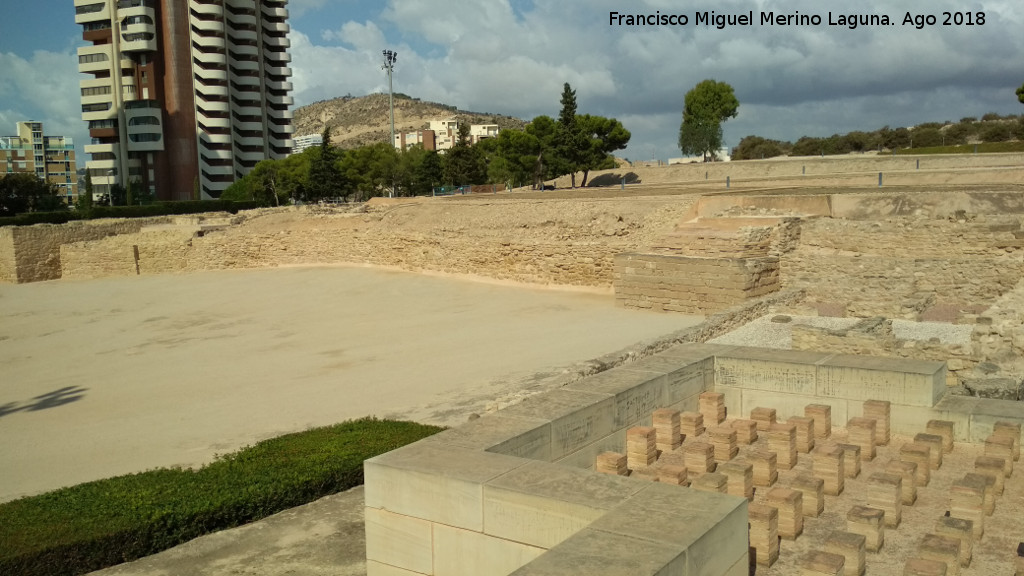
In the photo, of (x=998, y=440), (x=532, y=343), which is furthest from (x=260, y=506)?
(x=532, y=343)

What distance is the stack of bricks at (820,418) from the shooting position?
626 centimetres

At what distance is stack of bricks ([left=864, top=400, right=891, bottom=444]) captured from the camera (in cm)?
616

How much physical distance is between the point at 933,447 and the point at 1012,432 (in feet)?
1.88

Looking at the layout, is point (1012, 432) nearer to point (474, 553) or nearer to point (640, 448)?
point (640, 448)

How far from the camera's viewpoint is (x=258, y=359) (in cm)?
1466

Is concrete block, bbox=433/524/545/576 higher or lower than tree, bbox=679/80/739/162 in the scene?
lower

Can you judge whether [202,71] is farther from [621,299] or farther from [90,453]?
[90,453]

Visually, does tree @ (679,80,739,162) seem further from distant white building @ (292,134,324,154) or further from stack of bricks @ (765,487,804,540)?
distant white building @ (292,134,324,154)

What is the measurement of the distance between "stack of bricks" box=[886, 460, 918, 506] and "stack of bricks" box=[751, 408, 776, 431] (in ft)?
3.88

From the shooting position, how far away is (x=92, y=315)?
74.3 feet

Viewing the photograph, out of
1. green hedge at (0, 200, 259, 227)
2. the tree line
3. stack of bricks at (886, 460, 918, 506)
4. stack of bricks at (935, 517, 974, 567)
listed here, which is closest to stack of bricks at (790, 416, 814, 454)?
stack of bricks at (886, 460, 918, 506)

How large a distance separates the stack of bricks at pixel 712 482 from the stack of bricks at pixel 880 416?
1.73 meters

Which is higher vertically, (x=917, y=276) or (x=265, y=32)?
(x=265, y=32)

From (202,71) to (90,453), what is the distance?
65927 millimetres
